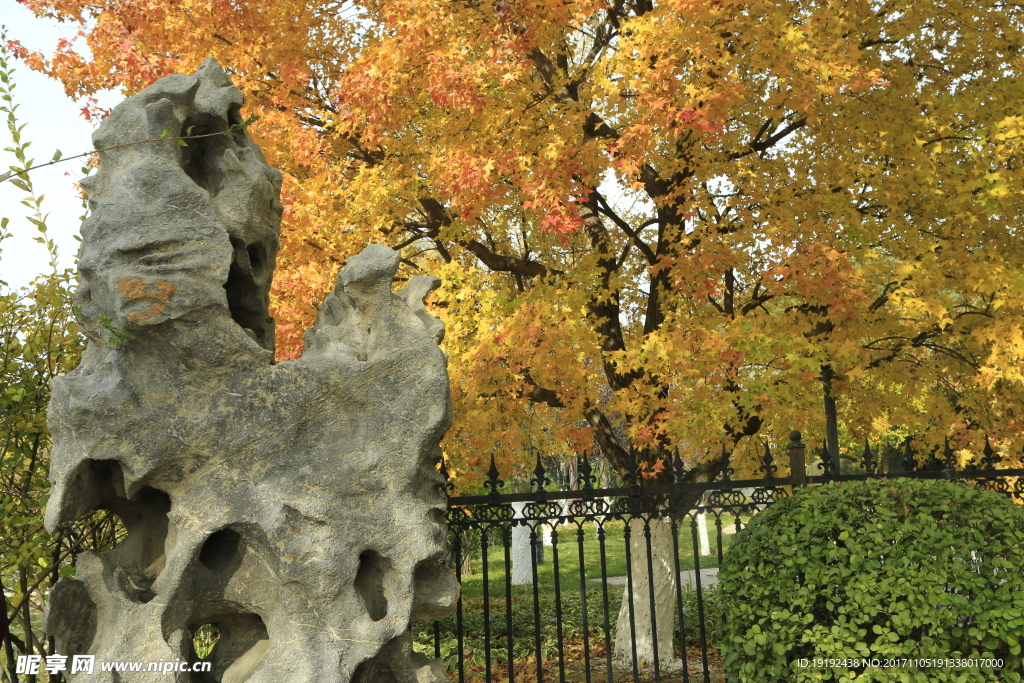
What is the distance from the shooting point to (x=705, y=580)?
15289mm

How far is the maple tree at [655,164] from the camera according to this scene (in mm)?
6770

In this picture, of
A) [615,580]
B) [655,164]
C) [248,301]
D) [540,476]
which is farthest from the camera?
[615,580]

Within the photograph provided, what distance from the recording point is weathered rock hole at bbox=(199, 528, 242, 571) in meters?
3.95

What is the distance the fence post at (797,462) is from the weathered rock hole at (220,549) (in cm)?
387

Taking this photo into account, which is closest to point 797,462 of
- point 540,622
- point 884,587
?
point 884,587

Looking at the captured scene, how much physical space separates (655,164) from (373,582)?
5.53 m

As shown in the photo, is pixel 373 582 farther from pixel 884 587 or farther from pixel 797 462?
pixel 797 462

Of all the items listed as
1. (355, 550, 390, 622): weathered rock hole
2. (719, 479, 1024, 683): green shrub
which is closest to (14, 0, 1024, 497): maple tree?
(719, 479, 1024, 683): green shrub

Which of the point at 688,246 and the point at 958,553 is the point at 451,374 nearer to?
the point at 688,246

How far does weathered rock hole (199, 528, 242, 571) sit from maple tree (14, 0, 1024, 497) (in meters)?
2.97

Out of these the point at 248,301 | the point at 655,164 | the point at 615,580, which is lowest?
the point at 615,580

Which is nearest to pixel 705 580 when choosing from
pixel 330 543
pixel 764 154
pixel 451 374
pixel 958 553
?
pixel 764 154

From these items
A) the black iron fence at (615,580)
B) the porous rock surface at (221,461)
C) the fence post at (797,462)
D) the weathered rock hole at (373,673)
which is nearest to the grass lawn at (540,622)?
the black iron fence at (615,580)

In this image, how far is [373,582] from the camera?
3.98 meters
